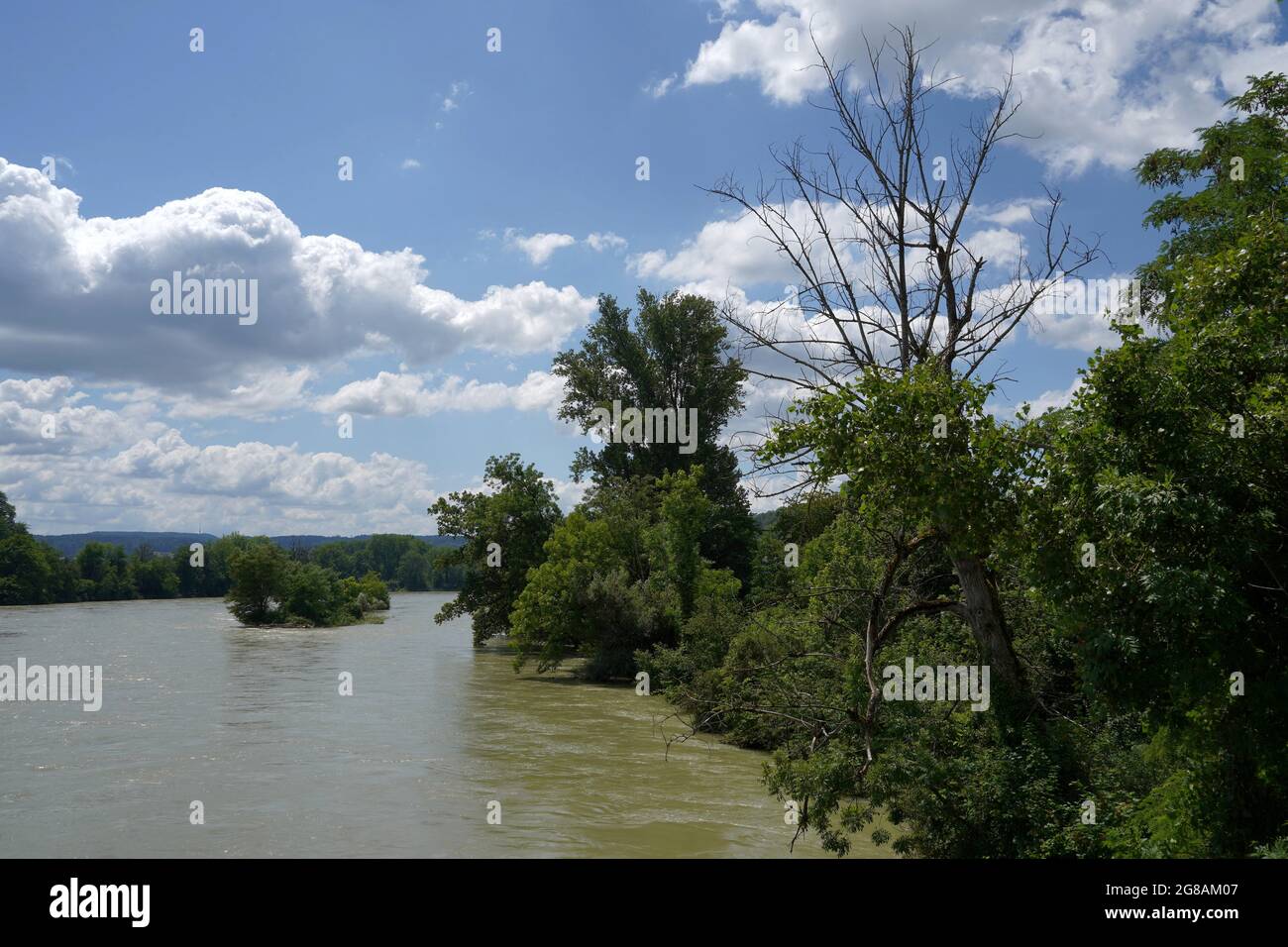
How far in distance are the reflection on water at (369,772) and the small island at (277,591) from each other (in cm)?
2373

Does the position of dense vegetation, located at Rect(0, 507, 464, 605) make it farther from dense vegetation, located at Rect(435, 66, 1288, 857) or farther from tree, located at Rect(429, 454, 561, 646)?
dense vegetation, located at Rect(435, 66, 1288, 857)

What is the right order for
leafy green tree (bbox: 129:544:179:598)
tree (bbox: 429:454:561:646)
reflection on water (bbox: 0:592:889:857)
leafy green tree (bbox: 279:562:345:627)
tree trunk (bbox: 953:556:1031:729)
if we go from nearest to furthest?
1. tree trunk (bbox: 953:556:1031:729)
2. reflection on water (bbox: 0:592:889:857)
3. tree (bbox: 429:454:561:646)
4. leafy green tree (bbox: 279:562:345:627)
5. leafy green tree (bbox: 129:544:179:598)

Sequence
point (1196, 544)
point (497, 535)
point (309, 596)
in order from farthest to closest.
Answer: point (309, 596)
point (497, 535)
point (1196, 544)

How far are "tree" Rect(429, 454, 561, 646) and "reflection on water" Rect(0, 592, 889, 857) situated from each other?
38.6ft

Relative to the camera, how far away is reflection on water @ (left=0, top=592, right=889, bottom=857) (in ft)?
44.8

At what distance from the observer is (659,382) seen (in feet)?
159

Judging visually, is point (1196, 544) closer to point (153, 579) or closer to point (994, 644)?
point (994, 644)

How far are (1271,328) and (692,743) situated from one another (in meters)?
15.9

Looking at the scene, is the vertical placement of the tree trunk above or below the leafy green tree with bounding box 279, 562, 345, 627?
above

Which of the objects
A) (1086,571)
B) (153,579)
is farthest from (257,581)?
(1086,571)

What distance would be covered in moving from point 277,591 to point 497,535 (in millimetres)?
20841

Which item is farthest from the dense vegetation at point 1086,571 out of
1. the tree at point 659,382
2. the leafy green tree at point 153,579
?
the leafy green tree at point 153,579

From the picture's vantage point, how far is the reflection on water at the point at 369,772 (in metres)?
13.6

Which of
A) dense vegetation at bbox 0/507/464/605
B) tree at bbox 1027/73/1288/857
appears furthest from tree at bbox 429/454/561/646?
tree at bbox 1027/73/1288/857
